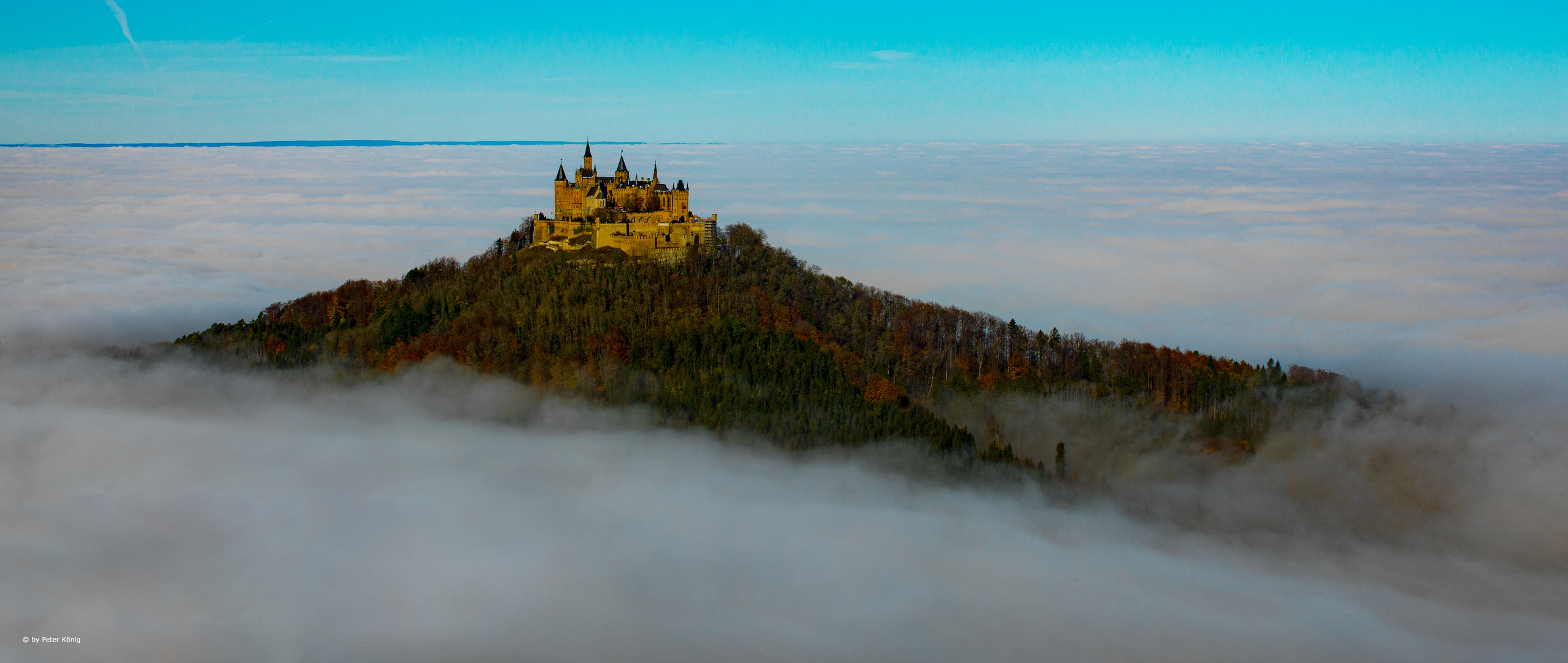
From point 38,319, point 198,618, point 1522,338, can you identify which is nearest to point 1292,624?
point 198,618

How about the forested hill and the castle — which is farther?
the castle

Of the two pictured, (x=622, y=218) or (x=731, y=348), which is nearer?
(x=731, y=348)

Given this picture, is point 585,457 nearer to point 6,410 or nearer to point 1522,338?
point 6,410

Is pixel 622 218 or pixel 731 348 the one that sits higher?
pixel 622 218

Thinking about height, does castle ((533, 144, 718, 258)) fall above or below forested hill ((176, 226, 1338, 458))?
above
